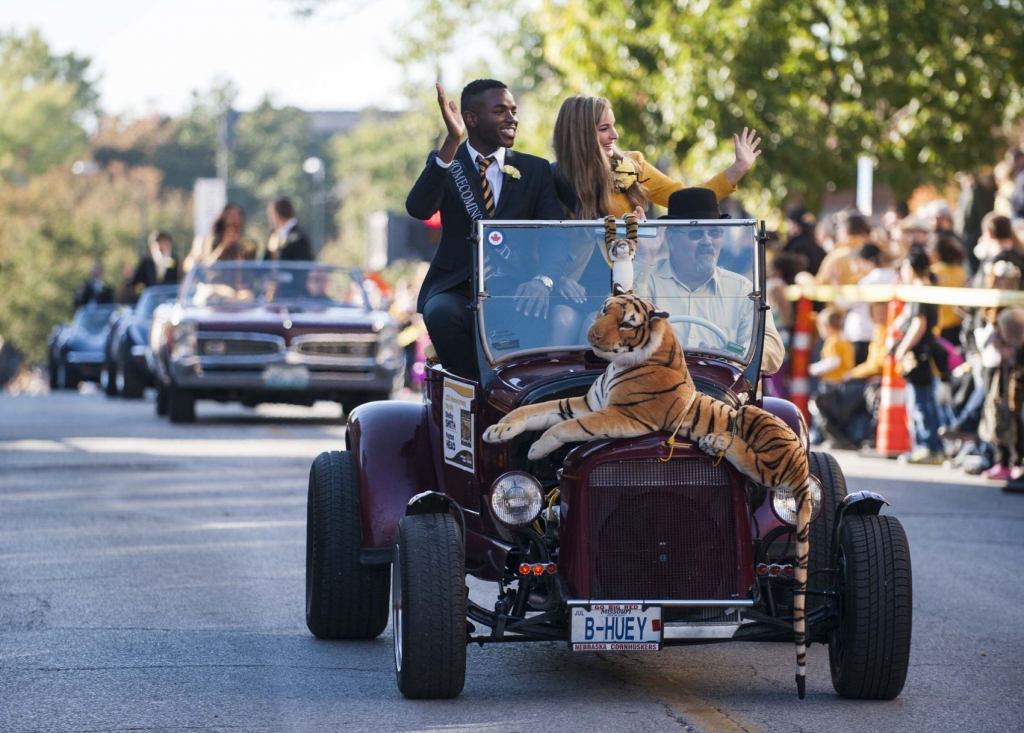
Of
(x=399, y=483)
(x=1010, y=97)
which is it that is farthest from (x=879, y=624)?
(x=1010, y=97)

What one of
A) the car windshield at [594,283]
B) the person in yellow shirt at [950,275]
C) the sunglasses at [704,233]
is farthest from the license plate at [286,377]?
the sunglasses at [704,233]

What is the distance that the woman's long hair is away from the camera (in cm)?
802

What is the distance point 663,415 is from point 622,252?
33.9 inches

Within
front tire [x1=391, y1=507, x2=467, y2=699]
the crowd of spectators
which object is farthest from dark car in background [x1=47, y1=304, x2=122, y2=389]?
front tire [x1=391, y1=507, x2=467, y2=699]

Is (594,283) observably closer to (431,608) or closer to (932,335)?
(431,608)

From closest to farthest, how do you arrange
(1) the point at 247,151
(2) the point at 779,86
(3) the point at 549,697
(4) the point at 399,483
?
(3) the point at 549,697, (4) the point at 399,483, (2) the point at 779,86, (1) the point at 247,151

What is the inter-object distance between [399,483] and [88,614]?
1840 mm

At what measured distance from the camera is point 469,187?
26.2ft

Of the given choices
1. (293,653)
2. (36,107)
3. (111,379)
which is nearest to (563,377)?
(293,653)

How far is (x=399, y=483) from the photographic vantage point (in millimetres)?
7758

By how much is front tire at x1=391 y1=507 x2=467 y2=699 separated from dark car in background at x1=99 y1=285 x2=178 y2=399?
19.2 meters

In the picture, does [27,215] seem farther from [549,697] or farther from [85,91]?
[549,697]

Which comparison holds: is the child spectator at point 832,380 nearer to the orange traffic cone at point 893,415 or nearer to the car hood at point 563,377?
the orange traffic cone at point 893,415

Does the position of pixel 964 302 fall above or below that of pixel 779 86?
below
